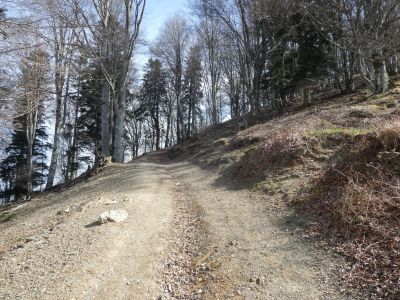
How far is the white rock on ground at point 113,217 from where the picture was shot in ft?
25.0

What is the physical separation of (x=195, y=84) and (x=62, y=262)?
3528cm

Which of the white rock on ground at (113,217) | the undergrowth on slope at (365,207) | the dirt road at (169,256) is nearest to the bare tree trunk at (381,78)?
the undergrowth on slope at (365,207)

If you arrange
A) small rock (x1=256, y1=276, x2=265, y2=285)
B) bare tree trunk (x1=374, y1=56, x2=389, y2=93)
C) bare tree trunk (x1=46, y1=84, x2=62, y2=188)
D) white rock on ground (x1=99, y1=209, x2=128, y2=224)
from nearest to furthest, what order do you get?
small rock (x1=256, y1=276, x2=265, y2=285), white rock on ground (x1=99, y1=209, x2=128, y2=224), bare tree trunk (x1=374, y1=56, x2=389, y2=93), bare tree trunk (x1=46, y1=84, x2=62, y2=188)

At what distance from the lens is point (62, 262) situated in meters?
5.93

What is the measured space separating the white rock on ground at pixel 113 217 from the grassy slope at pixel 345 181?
3.44 metres

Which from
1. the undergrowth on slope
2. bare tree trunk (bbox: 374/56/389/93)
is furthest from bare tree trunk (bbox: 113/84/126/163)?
the undergrowth on slope

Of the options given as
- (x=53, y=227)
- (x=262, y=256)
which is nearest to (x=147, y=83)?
(x=53, y=227)

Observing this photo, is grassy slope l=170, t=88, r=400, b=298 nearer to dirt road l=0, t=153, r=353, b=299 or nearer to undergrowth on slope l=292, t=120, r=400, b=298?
undergrowth on slope l=292, t=120, r=400, b=298

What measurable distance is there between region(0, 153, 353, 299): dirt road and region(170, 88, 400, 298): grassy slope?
1.39 feet

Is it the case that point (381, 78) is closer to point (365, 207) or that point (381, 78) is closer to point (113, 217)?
point (365, 207)

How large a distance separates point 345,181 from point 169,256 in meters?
3.81

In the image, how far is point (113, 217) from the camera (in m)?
7.70

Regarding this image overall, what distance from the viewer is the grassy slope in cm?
480

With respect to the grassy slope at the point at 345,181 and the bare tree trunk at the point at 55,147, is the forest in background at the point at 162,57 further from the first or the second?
the grassy slope at the point at 345,181
